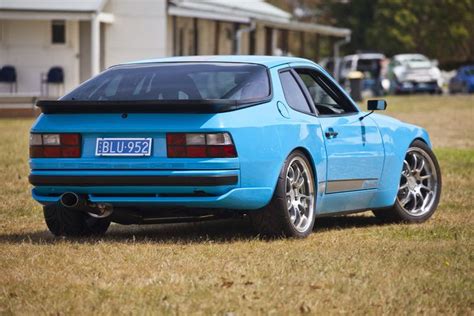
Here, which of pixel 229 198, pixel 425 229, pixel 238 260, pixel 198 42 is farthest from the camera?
A: pixel 198 42

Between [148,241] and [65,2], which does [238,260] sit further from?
[65,2]

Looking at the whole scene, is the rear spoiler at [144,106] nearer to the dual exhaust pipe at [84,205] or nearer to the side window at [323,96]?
the dual exhaust pipe at [84,205]

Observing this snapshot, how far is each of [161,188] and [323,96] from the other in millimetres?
2012

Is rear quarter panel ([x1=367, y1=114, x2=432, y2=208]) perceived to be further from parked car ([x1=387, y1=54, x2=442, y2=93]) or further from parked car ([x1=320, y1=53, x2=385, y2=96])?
parked car ([x1=320, y1=53, x2=385, y2=96])

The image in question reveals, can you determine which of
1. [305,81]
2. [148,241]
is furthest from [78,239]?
[305,81]

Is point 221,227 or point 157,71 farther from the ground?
point 157,71

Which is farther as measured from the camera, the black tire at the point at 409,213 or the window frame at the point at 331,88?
the black tire at the point at 409,213

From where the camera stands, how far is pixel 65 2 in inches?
1375

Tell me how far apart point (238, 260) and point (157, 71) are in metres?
2.02

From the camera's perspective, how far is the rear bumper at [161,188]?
8406 millimetres

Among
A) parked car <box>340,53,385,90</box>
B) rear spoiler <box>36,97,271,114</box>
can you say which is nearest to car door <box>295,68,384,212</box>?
rear spoiler <box>36,97,271,114</box>

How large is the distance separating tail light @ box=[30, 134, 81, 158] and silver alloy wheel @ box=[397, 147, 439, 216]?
2925 millimetres

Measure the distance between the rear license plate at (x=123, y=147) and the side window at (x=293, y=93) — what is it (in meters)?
1.18

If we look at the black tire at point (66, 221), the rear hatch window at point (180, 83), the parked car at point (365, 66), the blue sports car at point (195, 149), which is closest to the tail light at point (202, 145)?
the blue sports car at point (195, 149)
